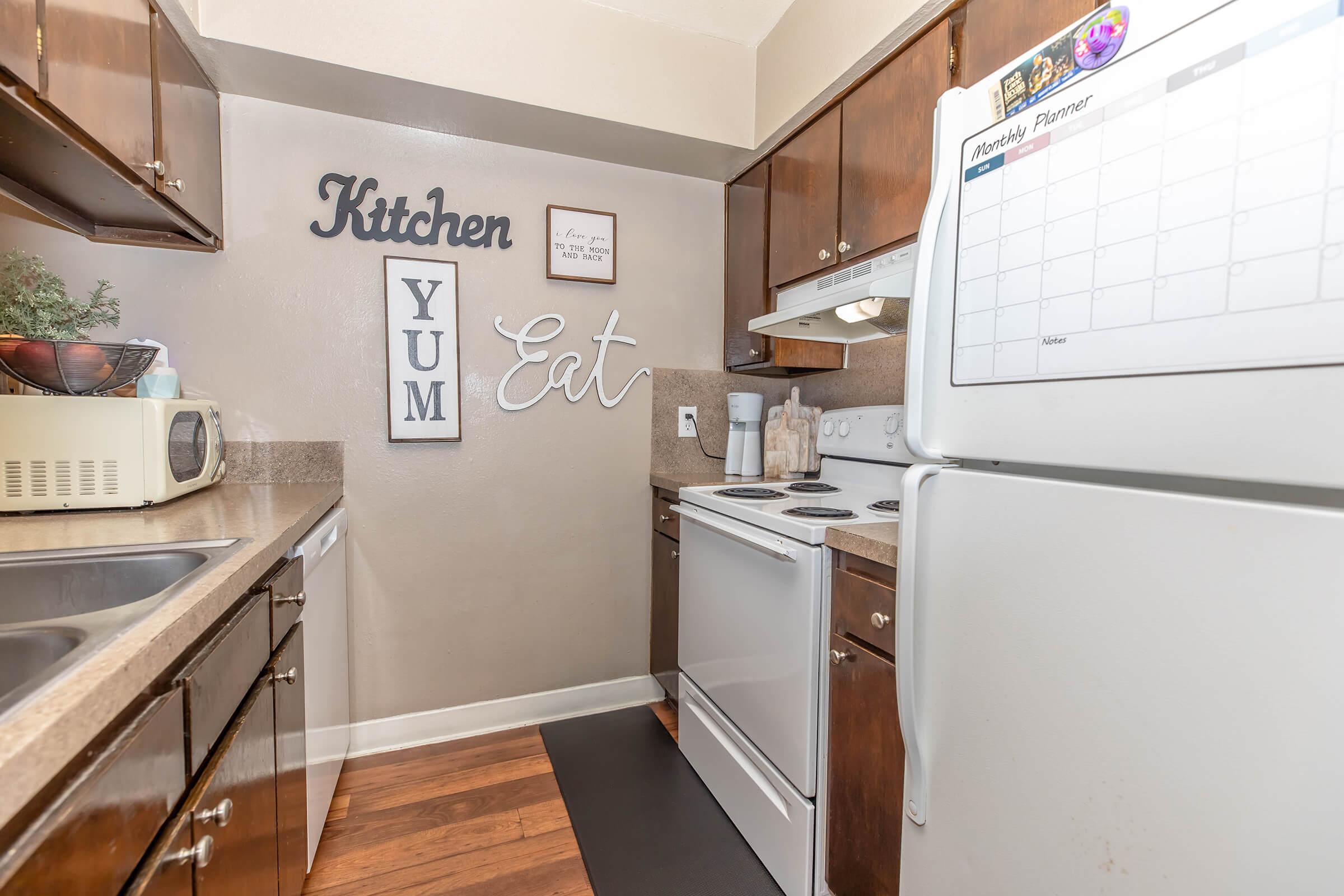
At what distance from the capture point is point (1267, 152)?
1.88 feet

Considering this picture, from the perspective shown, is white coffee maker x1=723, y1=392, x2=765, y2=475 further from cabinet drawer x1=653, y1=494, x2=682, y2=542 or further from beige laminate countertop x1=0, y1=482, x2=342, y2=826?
beige laminate countertop x1=0, y1=482, x2=342, y2=826

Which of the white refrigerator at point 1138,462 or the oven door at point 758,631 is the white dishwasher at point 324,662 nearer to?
the oven door at point 758,631

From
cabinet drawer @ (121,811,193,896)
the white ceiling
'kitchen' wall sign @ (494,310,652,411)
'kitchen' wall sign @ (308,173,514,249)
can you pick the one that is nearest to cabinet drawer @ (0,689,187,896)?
cabinet drawer @ (121,811,193,896)

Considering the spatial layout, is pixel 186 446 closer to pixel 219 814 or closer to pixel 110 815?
pixel 219 814

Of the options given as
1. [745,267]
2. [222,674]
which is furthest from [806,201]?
[222,674]

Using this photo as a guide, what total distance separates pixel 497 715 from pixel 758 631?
127cm

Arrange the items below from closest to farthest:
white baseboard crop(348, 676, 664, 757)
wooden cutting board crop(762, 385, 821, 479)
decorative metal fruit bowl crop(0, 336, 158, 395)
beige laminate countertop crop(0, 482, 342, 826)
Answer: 1. beige laminate countertop crop(0, 482, 342, 826)
2. decorative metal fruit bowl crop(0, 336, 158, 395)
3. white baseboard crop(348, 676, 664, 757)
4. wooden cutting board crop(762, 385, 821, 479)

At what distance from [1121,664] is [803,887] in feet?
3.41

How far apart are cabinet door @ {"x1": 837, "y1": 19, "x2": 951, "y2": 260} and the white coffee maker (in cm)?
76

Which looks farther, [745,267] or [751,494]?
[745,267]

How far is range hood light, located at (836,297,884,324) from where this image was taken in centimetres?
152

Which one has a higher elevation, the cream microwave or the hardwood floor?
the cream microwave

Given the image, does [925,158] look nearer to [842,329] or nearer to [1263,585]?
[842,329]

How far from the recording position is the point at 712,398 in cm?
252
